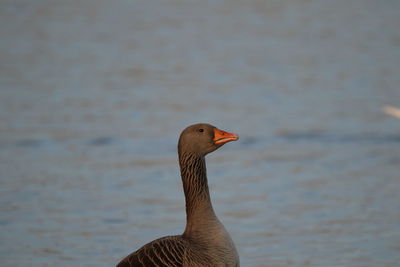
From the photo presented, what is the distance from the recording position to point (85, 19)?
812 inches

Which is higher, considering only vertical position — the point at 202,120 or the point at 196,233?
the point at 202,120

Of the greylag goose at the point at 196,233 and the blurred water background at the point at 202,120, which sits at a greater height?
the blurred water background at the point at 202,120

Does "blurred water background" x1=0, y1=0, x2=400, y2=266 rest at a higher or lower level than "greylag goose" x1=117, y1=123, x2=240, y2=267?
higher

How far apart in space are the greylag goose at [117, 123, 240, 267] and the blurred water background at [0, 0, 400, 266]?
56.0 inches

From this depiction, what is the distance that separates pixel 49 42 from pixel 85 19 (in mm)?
2543

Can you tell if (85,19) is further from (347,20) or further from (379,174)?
(379,174)

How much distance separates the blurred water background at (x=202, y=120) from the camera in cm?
820

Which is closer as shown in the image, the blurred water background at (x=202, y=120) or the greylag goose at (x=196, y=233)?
the greylag goose at (x=196, y=233)

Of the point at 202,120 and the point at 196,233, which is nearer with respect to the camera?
the point at 196,233

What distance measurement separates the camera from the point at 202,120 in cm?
1253

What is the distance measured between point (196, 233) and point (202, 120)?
665 cm

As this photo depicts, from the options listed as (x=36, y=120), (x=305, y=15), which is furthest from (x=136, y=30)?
(x=36, y=120)

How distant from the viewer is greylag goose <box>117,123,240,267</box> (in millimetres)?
5645

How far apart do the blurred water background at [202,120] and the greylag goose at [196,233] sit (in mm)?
1422
